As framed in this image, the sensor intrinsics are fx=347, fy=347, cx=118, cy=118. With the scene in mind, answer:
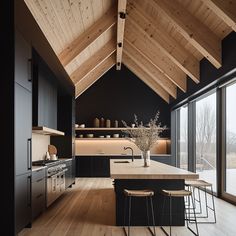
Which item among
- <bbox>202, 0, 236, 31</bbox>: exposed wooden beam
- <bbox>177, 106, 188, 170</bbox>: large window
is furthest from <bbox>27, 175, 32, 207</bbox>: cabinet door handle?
<bbox>177, 106, 188, 170</bbox>: large window

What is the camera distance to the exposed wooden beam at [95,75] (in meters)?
10.8

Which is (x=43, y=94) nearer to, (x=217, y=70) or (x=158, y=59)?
(x=217, y=70)

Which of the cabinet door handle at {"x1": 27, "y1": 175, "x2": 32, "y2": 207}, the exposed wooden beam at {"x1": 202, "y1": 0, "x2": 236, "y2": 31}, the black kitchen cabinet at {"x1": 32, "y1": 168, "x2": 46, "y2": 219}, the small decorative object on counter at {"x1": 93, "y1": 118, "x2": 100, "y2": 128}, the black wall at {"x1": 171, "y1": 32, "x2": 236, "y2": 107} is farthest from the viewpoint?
the small decorative object on counter at {"x1": 93, "y1": 118, "x2": 100, "y2": 128}

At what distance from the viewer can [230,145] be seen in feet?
20.5

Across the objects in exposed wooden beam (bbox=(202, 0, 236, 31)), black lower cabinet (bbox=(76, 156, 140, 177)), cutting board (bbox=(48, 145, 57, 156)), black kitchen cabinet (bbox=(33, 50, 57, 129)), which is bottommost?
black lower cabinet (bbox=(76, 156, 140, 177))

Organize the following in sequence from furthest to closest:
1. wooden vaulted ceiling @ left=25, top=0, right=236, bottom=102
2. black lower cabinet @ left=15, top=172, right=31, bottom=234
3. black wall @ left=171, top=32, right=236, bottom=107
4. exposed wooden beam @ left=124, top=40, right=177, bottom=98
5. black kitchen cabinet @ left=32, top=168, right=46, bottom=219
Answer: exposed wooden beam @ left=124, top=40, right=177, bottom=98 → wooden vaulted ceiling @ left=25, top=0, right=236, bottom=102 → black wall @ left=171, top=32, right=236, bottom=107 → black kitchen cabinet @ left=32, top=168, right=46, bottom=219 → black lower cabinet @ left=15, top=172, right=31, bottom=234

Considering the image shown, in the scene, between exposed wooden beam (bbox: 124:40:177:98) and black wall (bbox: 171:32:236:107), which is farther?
exposed wooden beam (bbox: 124:40:177:98)

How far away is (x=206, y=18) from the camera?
546 centimetres

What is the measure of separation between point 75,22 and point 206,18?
241 centimetres

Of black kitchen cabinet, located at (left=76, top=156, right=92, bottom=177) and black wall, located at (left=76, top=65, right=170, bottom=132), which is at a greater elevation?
black wall, located at (left=76, top=65, right=170, bottom=132)

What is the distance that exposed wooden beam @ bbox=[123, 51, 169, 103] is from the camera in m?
11.0

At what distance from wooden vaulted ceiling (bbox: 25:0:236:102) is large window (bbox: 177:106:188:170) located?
732 mm

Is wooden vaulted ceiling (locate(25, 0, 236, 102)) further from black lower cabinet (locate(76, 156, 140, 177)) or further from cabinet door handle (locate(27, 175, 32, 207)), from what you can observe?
black lower cabinet (locate(76, 156, 140, 177))

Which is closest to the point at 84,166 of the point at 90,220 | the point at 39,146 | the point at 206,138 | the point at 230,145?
the point at 39,146
